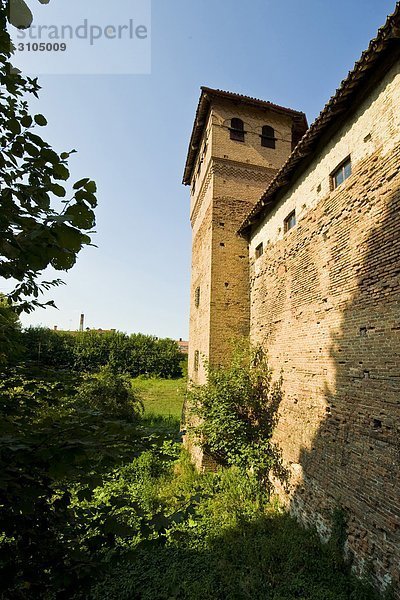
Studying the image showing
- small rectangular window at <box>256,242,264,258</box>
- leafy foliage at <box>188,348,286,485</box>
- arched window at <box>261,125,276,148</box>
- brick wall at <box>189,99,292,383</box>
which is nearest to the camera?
leafy foliage at <box>188,348,286,485</box>

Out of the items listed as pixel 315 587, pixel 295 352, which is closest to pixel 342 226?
pixel 295 352

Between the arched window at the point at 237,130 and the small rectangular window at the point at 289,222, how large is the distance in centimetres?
497

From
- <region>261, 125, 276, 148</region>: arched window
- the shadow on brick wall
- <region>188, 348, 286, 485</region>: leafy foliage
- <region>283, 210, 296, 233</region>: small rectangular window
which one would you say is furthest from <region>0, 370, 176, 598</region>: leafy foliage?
<region>261, 125, 276, 148</region>: arched window

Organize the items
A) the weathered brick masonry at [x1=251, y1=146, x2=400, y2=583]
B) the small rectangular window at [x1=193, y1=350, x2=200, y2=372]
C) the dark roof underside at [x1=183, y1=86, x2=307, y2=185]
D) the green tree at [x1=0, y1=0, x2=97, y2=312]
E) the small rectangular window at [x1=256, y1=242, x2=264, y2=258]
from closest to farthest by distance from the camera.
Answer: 1. the green tree at [x1=0, y1=0, x2=97, y2=312]
2. the weathered brick masonry at [x1=251, y1=146, x2=400, y2=583]
3. the small rectangular window at [x1=256, y1=242, x2=264, y2=258]
4. the dark roof underside at [x1=183, y1=86, x2=307, y2=185]
5. the small rectangular window at [x1=193, y1=350, x2=200, y2=372]

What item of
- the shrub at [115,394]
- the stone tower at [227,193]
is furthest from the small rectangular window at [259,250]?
the shrub at [115,394]

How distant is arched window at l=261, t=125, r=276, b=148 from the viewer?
491 inches

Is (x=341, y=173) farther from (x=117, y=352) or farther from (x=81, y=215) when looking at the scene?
(x=117, y=352)

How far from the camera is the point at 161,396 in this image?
26.5 m

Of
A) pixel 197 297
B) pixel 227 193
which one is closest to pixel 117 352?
pixel 197 297

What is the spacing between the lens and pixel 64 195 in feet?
6.03

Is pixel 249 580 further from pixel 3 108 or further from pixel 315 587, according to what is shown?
pixel 3 108

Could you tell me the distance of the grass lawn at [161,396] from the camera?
830 inches

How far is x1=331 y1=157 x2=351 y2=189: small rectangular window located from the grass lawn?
12598 millimetres

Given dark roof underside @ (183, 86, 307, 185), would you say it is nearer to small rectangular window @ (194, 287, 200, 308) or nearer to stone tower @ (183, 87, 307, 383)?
stone tower @ (183, 87, 307, 383)
